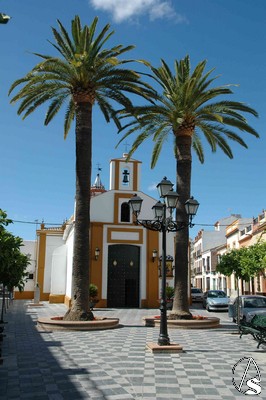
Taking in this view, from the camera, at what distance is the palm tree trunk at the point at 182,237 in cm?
1794

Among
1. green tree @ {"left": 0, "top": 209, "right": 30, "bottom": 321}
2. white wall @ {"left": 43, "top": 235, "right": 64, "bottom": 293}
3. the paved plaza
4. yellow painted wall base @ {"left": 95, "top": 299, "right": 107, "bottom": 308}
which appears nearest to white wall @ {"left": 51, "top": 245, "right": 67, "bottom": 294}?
white wall @ {"left": 43, "top": 235, "right": 64, "bottom": 293}

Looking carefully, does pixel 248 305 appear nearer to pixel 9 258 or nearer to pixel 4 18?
pixel 9 258

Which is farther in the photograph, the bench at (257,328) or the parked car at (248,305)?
the parked car at (248,305)

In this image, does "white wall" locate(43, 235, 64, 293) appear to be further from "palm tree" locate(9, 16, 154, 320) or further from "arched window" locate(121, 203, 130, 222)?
"palm tree" locate(9, 16, 154, 320)

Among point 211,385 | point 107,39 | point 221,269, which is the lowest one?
point 211,385

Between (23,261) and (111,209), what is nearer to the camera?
(23,261)

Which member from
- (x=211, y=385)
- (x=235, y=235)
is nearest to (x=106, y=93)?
(x=211, y=385)

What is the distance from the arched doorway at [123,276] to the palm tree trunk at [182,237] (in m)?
10.6

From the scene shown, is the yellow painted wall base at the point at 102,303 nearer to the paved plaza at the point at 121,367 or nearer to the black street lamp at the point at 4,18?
the paved plaza at the point at 121,367

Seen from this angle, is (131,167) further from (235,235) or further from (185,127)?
Answer: (235,235)

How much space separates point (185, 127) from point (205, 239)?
165 ft

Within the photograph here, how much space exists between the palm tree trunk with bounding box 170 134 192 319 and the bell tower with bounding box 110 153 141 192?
10297 millimetres

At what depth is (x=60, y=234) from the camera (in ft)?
124

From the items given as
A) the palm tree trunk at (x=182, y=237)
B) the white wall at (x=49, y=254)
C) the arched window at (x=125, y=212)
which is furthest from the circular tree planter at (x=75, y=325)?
the white wall at (x=49, y=254)
